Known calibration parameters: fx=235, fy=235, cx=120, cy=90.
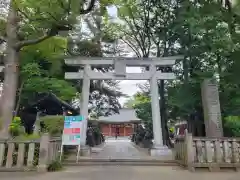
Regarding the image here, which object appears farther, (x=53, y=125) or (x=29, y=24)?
(x=53, y=125)

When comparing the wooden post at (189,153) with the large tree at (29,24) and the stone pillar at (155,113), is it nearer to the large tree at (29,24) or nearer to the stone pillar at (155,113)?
the stone pillar at (155,113)

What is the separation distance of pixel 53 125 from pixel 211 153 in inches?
287

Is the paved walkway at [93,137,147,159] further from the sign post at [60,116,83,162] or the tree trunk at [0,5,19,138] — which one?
the tree trunk at [0,5,19,138]

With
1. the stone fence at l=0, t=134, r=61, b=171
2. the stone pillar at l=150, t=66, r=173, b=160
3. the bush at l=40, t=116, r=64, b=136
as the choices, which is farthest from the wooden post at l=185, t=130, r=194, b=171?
the bush at l=40, t=116, r=64, b=136

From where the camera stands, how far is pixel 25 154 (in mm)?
7262

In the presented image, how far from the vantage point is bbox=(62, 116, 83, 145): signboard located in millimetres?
8719

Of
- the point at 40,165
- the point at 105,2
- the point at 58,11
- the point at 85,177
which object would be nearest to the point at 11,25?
the point at 58,11

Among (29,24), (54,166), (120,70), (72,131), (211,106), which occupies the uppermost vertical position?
(29,24)

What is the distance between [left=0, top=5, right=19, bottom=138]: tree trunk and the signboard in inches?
78.5

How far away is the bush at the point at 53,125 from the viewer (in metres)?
11.2

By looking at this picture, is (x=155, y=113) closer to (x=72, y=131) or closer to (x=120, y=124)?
(x=72, y=131)

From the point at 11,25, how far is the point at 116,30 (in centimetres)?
928

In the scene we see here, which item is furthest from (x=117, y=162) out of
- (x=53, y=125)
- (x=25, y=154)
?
(x=53, y=125)

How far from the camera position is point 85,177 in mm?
6312
